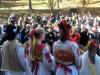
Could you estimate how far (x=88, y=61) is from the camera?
7.49 metres

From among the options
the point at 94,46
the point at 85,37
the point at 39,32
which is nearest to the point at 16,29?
the point at 39,32

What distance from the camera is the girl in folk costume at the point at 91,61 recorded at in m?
7.30

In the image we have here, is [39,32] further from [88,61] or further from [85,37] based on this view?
[85,37]

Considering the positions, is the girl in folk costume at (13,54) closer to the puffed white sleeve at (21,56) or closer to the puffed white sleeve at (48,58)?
the puffed white sleeve at (21,56)

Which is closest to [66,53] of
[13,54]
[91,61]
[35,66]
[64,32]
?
[64,32]

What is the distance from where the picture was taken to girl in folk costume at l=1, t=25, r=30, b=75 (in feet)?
23.9

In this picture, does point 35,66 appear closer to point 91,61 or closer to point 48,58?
point 48,58

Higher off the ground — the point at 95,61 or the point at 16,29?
the point at 16,29

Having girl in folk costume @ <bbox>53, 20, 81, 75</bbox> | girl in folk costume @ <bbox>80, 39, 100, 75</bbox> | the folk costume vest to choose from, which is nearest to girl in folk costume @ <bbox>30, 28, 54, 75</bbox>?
girl in folk costume @ <bbox>53, 20, 81, 75</bbox>

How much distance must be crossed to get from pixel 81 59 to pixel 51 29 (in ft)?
25.0

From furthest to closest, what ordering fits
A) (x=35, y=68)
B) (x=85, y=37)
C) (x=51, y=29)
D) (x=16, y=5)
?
(x=16, y=5), (x=51, y=29), (x=85, y=37), (x=35, y=68)

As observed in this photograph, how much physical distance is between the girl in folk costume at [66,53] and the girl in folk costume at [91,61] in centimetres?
29

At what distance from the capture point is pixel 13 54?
7309mm

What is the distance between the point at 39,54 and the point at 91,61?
0.98 m
